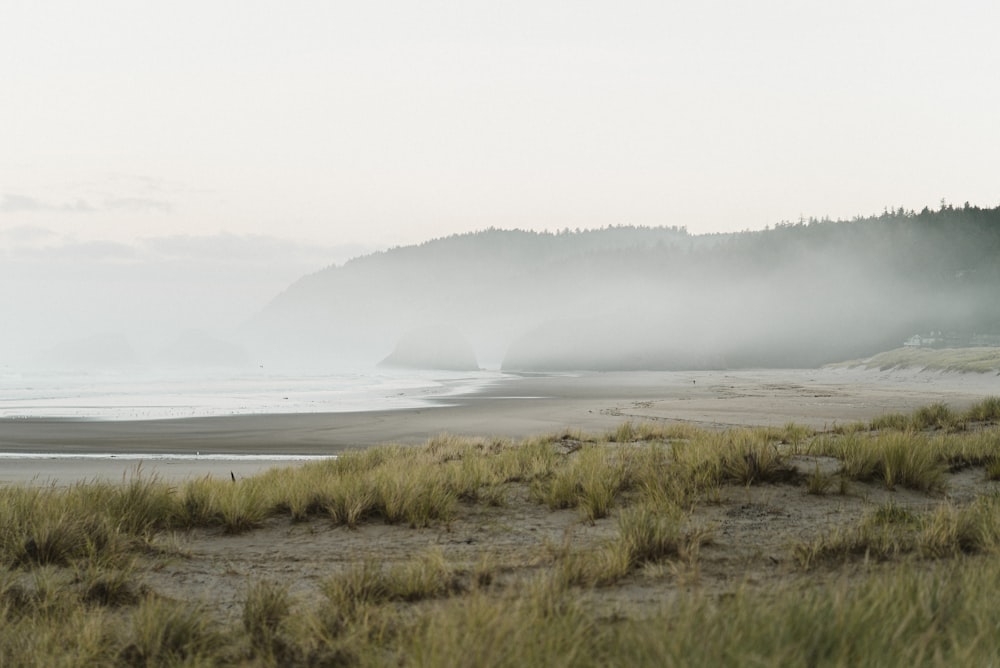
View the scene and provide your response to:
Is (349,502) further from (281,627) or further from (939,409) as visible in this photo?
(939,409)

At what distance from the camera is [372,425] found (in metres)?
20.8

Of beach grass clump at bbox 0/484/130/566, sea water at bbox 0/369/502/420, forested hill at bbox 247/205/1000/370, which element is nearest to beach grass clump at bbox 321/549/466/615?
beach grass clump at bbox 0/484/130/566

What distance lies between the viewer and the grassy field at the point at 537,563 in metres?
3.03

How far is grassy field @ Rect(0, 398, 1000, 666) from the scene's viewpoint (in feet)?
9.94

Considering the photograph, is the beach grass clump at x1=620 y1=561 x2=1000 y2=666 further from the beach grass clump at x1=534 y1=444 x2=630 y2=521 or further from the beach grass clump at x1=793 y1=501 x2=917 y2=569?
the beach grass clump at x1=534 y1=444 x2=630 y2=521

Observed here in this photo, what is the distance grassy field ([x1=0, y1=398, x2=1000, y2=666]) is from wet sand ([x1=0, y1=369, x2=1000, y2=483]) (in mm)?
5741

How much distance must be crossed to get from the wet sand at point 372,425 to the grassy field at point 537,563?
18.8ft

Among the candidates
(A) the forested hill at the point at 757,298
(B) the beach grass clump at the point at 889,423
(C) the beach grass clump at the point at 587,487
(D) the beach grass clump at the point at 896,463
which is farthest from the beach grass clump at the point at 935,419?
(A) the forested hill at the point at 757,298

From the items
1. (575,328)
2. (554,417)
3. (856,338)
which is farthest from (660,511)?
(856,338)

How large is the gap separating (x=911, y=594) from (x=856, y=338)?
103 m

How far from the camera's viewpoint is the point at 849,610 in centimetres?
312

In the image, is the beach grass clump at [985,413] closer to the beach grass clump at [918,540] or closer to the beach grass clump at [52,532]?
the beach grass clump at [918,540]

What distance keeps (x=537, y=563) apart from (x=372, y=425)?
16.2 m

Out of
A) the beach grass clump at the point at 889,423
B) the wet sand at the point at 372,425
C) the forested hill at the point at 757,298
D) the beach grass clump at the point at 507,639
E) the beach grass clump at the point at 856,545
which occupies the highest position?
the forested hill at the point at 757,298
